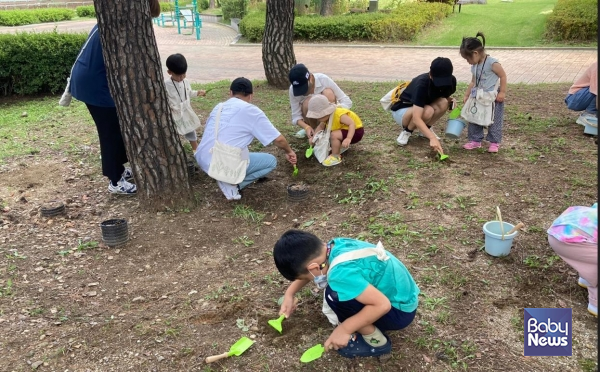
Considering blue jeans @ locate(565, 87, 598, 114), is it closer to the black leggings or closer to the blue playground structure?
the black leggings

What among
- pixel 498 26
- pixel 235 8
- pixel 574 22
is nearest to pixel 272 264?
pixel 574 22

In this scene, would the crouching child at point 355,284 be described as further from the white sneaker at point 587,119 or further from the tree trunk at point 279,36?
the tree trunk at point 279,36

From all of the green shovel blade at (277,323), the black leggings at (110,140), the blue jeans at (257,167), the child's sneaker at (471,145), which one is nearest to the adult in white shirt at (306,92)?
the blue jeans at (257,167)

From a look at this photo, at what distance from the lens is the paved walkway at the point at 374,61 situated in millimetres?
9320

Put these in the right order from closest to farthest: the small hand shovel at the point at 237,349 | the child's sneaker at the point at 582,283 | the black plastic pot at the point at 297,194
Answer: the small hand shovel at the point at 237,349, the child's sneaker at the point at 582,283, the black plastic pot at the point at 297,194

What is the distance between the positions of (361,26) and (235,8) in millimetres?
8573

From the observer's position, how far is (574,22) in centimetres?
1181

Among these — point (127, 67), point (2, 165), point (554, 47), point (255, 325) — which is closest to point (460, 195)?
point (255, 325)

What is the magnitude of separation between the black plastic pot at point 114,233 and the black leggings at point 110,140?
853 millimetres

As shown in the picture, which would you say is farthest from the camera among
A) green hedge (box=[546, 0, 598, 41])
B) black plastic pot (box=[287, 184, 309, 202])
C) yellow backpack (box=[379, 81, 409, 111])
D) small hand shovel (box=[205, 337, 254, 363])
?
green hedge (box=[546, 0, 598, 41])

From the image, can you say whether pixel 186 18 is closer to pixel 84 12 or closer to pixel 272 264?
pixel 84 12

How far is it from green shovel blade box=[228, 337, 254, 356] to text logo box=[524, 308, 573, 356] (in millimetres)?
1353

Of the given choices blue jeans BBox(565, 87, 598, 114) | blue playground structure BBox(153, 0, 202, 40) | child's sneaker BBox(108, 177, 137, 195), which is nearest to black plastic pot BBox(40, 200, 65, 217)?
child's sneaker BBox(108, 177, 137, 195)

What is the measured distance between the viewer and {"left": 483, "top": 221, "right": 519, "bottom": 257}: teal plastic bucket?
9.91 feet
